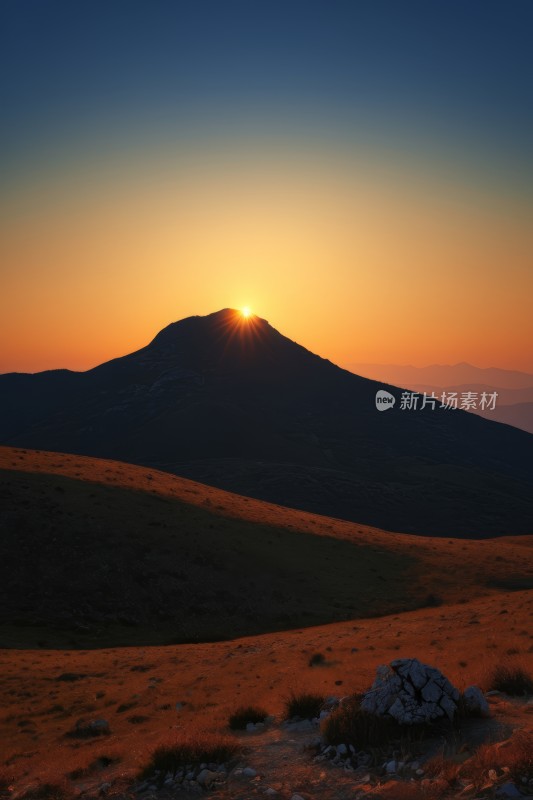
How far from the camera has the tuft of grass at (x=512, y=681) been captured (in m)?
14.7

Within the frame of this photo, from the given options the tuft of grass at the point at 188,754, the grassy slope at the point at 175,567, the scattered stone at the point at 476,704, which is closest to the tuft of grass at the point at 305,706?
the tuft of grass at the point at 188,754

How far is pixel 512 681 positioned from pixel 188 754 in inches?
342

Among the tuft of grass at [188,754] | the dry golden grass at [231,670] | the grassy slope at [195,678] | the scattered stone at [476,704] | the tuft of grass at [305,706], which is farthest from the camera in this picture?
the grassy slope at [195,678]

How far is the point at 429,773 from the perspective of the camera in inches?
403

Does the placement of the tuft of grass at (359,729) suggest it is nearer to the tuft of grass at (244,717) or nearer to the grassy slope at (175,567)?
the tuft of grass at (244,717)

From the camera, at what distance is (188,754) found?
486 inches

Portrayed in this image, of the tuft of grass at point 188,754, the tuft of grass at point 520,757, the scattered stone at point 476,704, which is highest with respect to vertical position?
the tuft of grass at point 520,757

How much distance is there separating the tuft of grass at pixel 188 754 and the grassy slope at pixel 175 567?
29.6 m

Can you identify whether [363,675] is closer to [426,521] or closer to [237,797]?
[237,797]

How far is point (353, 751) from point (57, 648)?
32.0 m

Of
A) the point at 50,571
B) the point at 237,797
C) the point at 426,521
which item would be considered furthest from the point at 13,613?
the point at 426,521

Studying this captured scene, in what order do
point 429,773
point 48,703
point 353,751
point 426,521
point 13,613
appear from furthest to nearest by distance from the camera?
point 426,521 → point 13,613 → point 48,703 → point 353,751 → point 429,773

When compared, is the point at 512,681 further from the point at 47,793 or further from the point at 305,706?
the point at 47,793

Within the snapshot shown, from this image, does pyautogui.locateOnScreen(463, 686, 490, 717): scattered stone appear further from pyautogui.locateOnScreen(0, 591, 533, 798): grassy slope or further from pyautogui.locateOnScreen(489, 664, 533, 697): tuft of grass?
pyautogui.locateOnScreen(489, 664, 533, 697): tuft of grass
